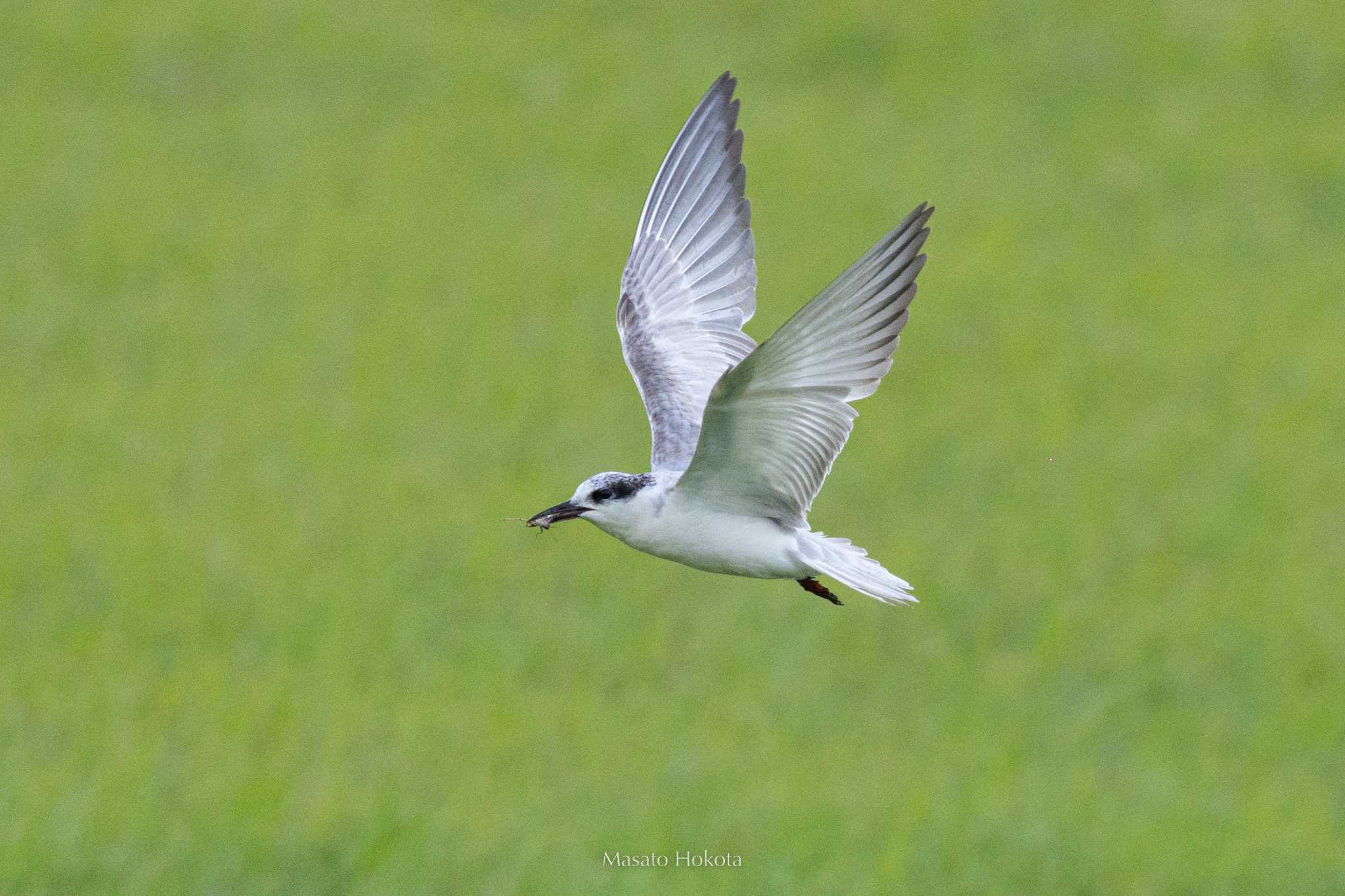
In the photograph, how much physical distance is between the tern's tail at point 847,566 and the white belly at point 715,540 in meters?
0.04

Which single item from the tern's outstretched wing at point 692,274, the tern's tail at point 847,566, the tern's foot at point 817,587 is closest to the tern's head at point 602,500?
the tern's tail at point 847,566

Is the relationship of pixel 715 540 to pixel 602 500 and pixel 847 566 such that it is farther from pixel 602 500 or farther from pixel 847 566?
pixel 847 566

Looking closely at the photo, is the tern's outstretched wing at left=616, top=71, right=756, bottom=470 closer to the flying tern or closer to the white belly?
the flying tern

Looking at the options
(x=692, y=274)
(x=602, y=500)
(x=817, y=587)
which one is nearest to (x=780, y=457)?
(x=817, y=587)

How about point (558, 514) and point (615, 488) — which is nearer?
point (558, 514)

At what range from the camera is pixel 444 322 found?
18719mm

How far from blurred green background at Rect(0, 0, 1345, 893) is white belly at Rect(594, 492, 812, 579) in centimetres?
544

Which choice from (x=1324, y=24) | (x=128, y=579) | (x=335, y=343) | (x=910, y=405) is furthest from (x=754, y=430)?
(x=1324, y=24)

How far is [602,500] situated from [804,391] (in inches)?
18.7

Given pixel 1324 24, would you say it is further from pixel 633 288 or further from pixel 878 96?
pixel 633 288

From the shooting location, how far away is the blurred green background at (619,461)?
31.3ft

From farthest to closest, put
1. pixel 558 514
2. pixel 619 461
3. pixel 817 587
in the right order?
pixel 619 461 < pixel 817 587 < pixel 558 514

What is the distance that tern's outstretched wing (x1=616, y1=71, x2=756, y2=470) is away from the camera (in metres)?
4.74

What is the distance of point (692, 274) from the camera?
516cm
